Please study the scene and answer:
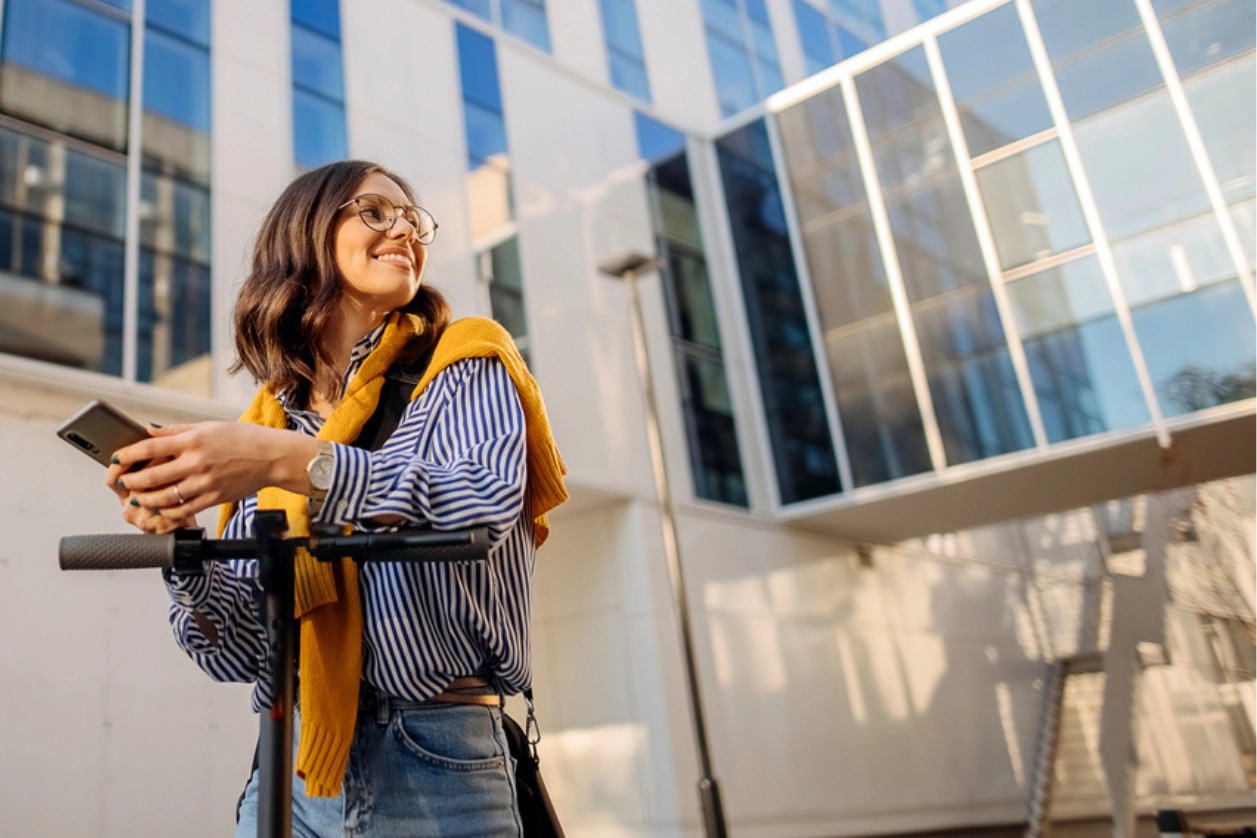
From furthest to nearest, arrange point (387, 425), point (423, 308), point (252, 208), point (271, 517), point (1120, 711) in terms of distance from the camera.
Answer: point (1120, 711) → point (252, 208) → point (423, 308) → point (387, 425) → point (271, 517)

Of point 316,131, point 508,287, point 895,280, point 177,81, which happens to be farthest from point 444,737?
point 895,280

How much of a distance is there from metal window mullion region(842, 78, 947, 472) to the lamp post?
3.55m

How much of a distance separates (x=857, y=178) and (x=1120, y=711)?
670 cm

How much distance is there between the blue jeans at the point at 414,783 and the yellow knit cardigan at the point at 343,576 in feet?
0.20

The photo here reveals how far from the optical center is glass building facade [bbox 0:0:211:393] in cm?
712

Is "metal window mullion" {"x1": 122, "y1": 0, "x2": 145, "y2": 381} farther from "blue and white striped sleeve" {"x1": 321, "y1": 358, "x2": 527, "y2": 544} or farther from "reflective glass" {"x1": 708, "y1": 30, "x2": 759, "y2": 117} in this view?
"reflective glass" {"x1": 708, "y1": 30, "x2": 759, "y2": 117}

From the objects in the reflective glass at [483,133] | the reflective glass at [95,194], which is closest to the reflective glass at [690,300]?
the reflective glass at [483,133]

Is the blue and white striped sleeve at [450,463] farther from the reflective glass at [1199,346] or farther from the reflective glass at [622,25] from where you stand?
the reflective glass at [622,25]

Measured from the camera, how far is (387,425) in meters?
1.54

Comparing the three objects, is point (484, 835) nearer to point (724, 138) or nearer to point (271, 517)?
point (271, 517)

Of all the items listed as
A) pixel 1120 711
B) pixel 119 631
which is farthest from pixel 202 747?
pixel 1120 711

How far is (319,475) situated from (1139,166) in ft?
36.9

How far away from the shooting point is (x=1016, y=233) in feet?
37.4

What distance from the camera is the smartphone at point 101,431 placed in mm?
1030
